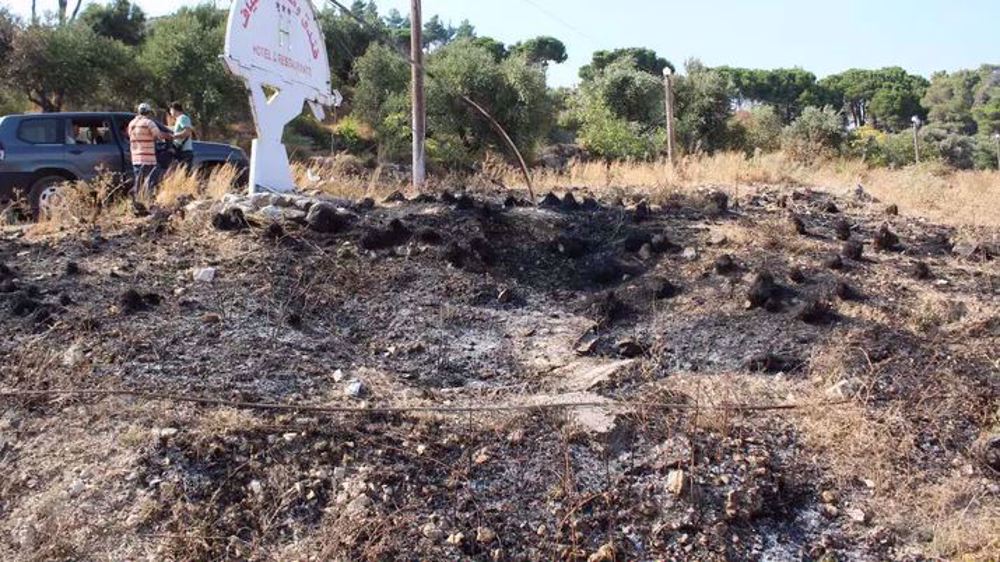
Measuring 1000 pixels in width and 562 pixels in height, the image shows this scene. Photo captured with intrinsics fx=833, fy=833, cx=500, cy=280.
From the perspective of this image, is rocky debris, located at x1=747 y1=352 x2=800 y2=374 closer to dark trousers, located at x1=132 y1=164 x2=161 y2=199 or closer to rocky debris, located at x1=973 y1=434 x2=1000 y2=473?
rocky debris, located at x1=973 y1=434 x2=1000 y2=473

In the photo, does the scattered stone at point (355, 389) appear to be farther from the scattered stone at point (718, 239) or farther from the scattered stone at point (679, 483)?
the scattered stone at point (718, 239)

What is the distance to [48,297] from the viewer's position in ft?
17.6

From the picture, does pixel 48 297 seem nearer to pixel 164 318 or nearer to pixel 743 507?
pixel 164 318

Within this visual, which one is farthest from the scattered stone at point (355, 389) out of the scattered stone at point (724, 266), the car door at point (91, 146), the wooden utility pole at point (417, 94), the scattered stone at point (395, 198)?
the wooden utility pole at point (417, 94)

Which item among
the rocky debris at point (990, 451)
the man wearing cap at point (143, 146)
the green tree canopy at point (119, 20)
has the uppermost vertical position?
the green tree canopy at point (119, 20)

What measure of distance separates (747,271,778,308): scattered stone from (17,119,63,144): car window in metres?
8.19

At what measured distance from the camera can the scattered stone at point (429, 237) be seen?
671 cm

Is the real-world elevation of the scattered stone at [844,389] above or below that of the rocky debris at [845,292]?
below

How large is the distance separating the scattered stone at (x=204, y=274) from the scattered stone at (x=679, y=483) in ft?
11.9

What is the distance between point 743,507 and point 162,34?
2813 centimetres

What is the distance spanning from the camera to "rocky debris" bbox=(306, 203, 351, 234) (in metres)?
6.75

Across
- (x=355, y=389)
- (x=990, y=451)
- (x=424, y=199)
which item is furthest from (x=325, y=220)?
(x=990, y=451)

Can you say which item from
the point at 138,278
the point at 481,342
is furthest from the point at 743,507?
the point at 138,278

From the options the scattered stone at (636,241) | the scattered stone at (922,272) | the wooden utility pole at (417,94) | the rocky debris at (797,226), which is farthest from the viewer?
the wooden utility pole at (417,94)
